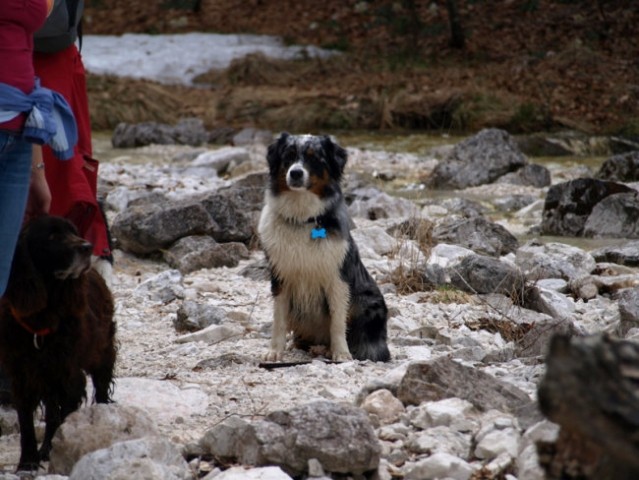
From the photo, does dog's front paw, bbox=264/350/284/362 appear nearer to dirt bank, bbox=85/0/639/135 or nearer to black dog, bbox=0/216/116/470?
black dog, bbox=0/216/116/470

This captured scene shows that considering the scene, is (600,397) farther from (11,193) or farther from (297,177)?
(297,177)

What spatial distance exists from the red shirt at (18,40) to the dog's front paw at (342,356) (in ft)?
11.2

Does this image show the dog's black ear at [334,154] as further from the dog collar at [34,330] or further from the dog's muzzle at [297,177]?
the dog collar at [34,330]

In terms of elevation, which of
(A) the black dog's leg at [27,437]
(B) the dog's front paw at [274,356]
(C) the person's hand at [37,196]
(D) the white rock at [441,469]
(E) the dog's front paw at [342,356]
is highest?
(C) the person's hand at [37,196]

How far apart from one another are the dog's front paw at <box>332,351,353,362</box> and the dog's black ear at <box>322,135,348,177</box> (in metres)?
1.24

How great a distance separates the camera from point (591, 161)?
737 inches

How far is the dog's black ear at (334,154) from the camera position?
7.40m

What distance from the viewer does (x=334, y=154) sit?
743 cm

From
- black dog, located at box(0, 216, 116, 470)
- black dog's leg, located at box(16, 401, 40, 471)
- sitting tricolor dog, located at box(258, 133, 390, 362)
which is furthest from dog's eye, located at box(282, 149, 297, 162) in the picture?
black dog's leg, located at box(16, 401, 40, 471)

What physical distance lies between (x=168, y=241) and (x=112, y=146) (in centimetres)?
1068

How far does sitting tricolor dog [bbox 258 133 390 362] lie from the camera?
7.33m

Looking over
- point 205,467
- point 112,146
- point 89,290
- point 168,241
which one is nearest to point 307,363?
point 89,290

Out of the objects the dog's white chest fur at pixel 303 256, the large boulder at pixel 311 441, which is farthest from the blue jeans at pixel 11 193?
the dog's white chest fur at pixel 303 256

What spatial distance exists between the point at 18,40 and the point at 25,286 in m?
1.11
